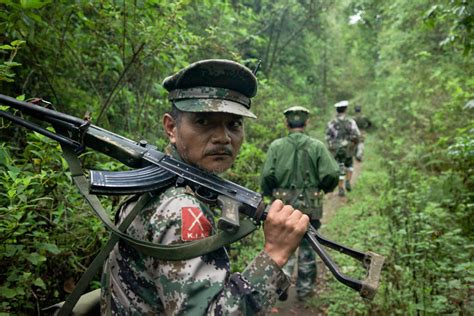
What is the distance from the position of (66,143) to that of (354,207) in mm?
7380

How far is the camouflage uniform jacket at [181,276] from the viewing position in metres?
1.39

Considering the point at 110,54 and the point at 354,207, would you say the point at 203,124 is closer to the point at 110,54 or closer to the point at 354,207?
the point at 110,54

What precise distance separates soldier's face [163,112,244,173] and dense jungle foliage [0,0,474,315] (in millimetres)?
963

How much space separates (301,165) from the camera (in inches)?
191

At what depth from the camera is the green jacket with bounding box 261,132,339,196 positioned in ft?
15.6

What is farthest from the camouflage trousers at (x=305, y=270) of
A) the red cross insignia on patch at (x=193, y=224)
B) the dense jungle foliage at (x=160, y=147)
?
the red cross insignia on patch at (x=193, y=224)

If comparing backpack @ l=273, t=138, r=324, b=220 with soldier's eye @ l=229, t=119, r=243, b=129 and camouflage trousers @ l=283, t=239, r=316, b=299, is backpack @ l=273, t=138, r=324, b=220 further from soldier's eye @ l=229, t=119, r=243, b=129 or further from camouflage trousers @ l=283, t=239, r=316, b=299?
soldier's eye @ l=229, t=119, r=243, b=129

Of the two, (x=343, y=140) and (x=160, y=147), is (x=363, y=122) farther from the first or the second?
(x=160, y=147)

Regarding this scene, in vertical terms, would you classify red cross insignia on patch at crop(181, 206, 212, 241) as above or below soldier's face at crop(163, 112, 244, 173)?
below

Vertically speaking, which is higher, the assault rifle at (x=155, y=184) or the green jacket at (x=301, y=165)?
the green jacket at (x=301, y=165)

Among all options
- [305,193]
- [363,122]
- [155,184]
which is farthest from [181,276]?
[363,122]

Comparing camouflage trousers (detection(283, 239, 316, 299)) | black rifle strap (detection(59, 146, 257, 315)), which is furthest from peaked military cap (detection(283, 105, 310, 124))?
black rifle strap (detection(59, 146, 257, 315))

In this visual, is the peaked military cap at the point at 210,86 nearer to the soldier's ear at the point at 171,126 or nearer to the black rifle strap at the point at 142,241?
the soldier's ear at the point at 171,126

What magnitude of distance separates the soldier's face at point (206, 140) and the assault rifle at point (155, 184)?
6 cm
